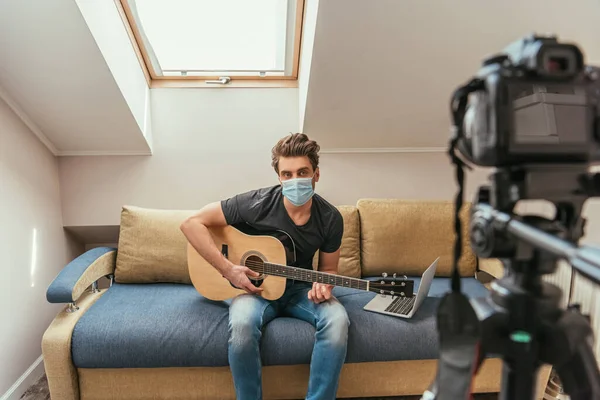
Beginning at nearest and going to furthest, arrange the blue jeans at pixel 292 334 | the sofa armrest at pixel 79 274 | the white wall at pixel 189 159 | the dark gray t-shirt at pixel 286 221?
the blue jeans at pixel 292 334, the sofa armrest at pixel 79 274, the dark gray t-shirt at pixel 286 221, the white wall at pixel 189 159

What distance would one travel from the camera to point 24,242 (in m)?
1.76

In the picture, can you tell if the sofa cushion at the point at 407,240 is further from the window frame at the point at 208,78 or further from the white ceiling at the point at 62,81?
the white ceiling at the point at 62,81

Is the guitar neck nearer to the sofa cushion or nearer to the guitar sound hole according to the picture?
the guitar sound hole

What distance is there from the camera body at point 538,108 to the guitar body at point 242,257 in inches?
45.4

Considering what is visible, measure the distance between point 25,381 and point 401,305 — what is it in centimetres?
164

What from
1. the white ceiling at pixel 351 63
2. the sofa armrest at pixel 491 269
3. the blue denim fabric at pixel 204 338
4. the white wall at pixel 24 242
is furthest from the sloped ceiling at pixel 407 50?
the white wall at pixel 24 242

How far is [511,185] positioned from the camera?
47 cm

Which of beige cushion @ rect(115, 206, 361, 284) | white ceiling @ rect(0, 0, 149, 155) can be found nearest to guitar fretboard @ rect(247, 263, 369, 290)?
beige cushion @ rect(115, 206, 361, 284)

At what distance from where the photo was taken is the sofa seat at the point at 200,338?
1.40 metres

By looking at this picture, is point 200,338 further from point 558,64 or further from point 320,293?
point 558,64

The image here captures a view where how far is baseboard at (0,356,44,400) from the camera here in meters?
1.60

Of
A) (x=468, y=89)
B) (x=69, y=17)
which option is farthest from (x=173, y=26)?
(x=468, y=89)

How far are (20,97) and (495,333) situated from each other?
78.4 inches

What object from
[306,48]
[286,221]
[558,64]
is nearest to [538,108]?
[558,64]
